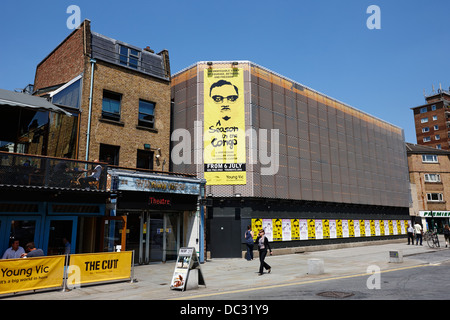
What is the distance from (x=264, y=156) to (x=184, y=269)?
13275mm

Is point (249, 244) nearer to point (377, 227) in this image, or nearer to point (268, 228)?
point (268, 228)

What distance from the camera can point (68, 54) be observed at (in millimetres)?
21172

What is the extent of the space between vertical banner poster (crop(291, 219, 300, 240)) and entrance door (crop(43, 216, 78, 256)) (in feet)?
49.8

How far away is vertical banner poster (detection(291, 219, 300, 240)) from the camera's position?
24484 mm

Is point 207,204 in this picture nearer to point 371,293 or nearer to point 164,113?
point 164,113

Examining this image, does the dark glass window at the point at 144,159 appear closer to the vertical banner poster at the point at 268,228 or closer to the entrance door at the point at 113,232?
the entrance door at the point at 113,232

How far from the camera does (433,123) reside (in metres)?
79.8

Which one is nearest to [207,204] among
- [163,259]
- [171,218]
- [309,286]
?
[171,218]

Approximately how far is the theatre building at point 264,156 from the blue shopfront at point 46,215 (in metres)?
8.22

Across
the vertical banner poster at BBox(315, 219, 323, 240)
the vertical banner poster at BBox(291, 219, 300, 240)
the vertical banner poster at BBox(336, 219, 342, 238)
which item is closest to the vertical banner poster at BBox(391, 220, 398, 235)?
the vertical banner poster at BBox(336, 219, 342, 238)

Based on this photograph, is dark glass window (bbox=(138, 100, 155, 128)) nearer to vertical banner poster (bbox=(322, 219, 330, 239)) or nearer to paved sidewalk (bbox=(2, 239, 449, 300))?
paved sidewalk (bbox=(2, 239, 449, 300))

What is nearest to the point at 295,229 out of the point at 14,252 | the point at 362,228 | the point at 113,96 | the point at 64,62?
the point at 362,228

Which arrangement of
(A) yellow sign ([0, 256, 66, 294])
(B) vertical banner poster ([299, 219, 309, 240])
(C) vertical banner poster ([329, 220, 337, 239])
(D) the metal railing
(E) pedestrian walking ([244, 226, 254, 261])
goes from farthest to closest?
(C) vertical banner poster ([329, 220, 337, 239])
(B) vertical banner poster ([299, 219, 309, 240])
(E) pedestrian walking ([244, 226, 254, 261])
(D) the metal railing
(A) yellow sign ([0, 256, 66, 294])

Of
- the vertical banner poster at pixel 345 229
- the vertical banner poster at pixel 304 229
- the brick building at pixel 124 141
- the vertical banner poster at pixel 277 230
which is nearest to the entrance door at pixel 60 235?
the brick building at pixel 124 141
